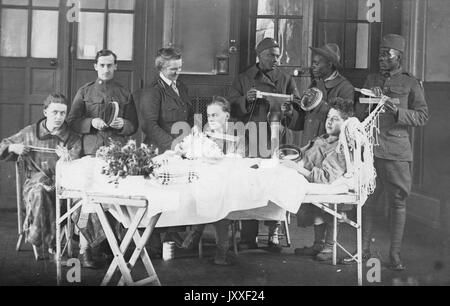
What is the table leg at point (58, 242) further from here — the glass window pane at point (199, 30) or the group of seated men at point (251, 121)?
the glass window pane at point (199, 30)

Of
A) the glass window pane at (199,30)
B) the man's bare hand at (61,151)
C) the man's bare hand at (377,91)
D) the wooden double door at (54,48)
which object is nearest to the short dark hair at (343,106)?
the man's bare hand at (377,91)

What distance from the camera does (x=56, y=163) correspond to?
14.4 ft

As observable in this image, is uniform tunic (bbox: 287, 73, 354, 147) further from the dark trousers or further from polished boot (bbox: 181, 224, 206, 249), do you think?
polished boot (bbox: 181, 224, 206, 249)

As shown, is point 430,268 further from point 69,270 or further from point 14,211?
point 14,211

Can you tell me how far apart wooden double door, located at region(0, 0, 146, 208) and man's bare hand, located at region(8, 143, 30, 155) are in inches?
4.0

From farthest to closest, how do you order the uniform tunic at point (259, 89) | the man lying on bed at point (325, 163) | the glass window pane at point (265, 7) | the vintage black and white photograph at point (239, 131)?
1. the glass window pane at point (265, 7)
2. the uniform tunic at point (259, 89)
3. the man lying on bed at point (325, 163)
4. the vintage black and white photograph at point (239, 131)

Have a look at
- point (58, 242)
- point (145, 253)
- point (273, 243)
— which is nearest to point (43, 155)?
point (58, 242)

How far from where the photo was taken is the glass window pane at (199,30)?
4.61m

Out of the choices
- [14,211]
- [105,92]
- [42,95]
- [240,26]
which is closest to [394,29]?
[240,26]

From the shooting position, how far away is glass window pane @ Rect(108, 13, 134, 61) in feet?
14.9

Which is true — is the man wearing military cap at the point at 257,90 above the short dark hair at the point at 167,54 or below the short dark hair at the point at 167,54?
below

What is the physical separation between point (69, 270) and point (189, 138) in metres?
1.17

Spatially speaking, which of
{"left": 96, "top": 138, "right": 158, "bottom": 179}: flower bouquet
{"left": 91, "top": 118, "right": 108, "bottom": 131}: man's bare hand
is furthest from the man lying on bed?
{"left": 91, "top": 118, "right": 108, "bottom": 131}: man's bare hand

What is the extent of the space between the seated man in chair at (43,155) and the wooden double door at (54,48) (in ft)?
0.25
